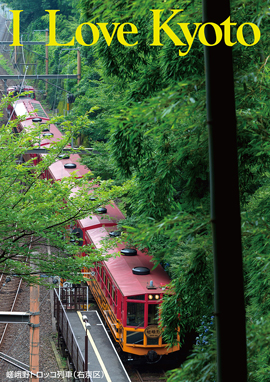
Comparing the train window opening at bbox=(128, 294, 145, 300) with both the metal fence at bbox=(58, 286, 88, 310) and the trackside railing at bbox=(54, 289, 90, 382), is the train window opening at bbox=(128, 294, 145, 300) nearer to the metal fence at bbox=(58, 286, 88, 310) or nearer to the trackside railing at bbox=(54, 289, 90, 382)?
the trackside railing at bbox=(54, 289, 90, 382)

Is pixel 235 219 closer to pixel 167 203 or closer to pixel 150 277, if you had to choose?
pixel 167 203

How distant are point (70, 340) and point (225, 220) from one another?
43.4 ft

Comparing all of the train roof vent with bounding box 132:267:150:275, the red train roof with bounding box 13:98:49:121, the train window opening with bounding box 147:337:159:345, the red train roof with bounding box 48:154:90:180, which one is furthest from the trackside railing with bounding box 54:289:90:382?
the red train roof with bounding box 13:98:49:121

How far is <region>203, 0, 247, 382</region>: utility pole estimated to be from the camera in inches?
114

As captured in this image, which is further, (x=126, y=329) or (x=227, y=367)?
(x=126, y=329)

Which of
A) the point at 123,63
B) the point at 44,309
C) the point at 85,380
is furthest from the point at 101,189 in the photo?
the point at 44,309

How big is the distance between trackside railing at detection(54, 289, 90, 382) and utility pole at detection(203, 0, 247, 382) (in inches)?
393

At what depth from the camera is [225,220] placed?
291 centimetres

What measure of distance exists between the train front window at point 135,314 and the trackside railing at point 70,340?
5.62ft

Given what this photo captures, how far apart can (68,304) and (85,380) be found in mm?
6254

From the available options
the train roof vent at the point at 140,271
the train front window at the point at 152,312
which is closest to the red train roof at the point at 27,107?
the train roof vent at the point at 140,271

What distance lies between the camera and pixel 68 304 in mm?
18453

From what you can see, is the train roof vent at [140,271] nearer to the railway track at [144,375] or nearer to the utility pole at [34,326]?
the railway track at [144,375]

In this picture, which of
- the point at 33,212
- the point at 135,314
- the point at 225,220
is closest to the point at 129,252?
the point at 135,314
